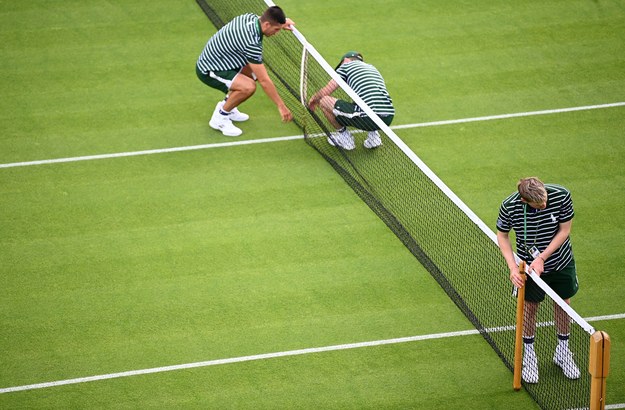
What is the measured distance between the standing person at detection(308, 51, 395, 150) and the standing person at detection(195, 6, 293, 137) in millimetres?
564

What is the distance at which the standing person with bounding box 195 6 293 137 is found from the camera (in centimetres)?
1291

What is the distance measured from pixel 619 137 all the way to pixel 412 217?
3.57 m

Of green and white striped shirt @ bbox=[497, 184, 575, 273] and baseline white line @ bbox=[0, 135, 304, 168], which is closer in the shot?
green and white striped shirt @ bbox=[497, 184, 575, 273]

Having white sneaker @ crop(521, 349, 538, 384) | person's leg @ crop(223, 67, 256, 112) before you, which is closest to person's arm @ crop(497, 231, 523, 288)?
white sneaker @ crop(521, 349, 538, 384)

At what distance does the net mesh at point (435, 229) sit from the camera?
384 inches

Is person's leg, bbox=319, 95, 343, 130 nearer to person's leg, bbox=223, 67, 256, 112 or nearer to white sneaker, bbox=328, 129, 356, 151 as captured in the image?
white sneaker, bbox=328, 129, 356, 151

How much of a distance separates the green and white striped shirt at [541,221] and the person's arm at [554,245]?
0.05m

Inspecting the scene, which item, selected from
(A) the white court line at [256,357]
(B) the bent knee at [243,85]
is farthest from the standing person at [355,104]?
(A) the white court line at [256,357]

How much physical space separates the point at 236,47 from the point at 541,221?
220 inches

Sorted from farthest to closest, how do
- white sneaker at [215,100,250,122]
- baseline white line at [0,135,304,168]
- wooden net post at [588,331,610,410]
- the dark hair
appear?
1. white sneaker at [215,100,250,122]
2. baseline white line at [0,135,304,168]
3. the dark hair
4. wooden net post at [588,331,610,410]

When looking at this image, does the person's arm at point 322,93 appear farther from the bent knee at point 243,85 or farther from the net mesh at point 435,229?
the bent knee at point 243,85

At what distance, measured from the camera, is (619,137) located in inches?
534

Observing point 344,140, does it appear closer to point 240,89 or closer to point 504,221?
point 240,89

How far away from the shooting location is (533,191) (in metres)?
8.61
